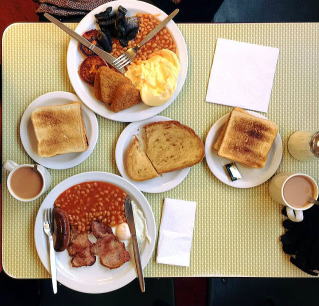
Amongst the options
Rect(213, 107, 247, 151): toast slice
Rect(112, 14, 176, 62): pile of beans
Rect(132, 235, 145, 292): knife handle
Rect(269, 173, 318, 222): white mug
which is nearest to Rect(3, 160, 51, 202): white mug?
Rect(132, 235, 145, 292): knife handle

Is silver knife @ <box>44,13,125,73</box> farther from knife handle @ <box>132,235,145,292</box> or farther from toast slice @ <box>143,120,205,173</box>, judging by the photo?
knife handle @ <box>132,235,145,292</box>

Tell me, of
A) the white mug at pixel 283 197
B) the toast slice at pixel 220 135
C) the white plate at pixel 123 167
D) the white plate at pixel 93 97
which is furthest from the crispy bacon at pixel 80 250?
the white mug at pixel 283 197

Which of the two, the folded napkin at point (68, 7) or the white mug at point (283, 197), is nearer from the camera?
the white mug at point (283, 197)

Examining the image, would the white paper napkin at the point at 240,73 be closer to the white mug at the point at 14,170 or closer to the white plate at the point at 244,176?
the white plate at the point at 244,176

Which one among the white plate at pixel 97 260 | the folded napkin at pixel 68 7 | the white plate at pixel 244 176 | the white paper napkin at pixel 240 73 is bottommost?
the white plate at pixel 97 260

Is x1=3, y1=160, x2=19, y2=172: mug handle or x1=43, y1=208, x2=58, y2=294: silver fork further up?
x1=3, y1=160, x2=19, y2=172: mug handle

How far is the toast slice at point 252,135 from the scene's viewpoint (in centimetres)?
120

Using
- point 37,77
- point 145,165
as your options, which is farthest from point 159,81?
point 37,77

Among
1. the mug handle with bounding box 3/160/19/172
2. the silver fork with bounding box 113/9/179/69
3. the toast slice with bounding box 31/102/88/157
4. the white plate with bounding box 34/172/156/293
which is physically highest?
the silver fork with bounding box 113/9/179/69

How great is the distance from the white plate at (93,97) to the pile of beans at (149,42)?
0.02 metres

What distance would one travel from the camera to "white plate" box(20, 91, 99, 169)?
3.93 feet

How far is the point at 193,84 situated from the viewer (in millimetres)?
1241

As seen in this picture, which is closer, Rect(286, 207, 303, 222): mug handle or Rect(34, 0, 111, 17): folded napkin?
Rect(286, 207, 303, 222): mug handle

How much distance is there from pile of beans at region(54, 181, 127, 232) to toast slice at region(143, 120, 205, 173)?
0.51 feet
